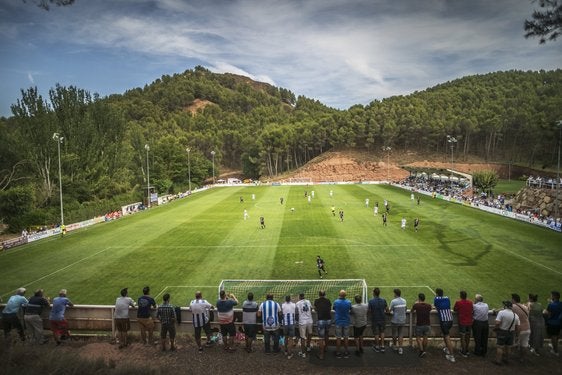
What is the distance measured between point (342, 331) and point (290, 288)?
987 cm

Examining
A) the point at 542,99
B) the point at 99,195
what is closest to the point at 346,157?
the point at 542,99

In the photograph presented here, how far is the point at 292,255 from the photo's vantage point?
27.8 metres

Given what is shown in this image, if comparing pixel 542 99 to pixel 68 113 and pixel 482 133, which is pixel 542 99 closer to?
pixel 482 133

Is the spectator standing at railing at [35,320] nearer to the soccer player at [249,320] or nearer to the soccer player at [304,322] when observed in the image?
the soccer player at [249,320]

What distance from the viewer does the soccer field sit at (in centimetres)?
2158

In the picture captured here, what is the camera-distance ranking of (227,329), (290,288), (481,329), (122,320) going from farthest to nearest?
(290,288)
(122,320)
(227,329)
(481,329)

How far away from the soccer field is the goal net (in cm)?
93

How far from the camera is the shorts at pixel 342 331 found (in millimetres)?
10461

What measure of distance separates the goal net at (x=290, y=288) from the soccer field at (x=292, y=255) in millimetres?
934

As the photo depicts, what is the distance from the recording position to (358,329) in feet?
A: 34.4

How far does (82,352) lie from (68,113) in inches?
2176

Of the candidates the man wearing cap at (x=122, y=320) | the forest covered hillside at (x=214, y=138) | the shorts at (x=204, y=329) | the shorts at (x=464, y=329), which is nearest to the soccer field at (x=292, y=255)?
the shorts at (x=204, y=329)

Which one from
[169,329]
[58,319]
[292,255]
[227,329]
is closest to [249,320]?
[227,329]

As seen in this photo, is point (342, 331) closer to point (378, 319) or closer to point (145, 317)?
point (378, 319)
